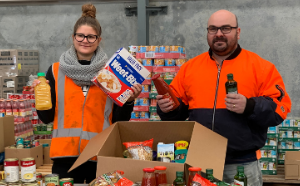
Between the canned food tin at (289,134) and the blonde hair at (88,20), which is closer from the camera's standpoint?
the blonde hair at (88,20)

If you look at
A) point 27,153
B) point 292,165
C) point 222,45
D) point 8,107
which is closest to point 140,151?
point 222,45

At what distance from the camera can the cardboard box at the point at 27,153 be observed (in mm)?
3910

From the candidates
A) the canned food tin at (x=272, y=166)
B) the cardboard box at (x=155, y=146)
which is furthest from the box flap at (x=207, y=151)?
the canned food tin at (x=272, y=166)

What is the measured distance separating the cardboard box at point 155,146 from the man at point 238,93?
21 centimetres

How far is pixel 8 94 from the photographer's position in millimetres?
6199

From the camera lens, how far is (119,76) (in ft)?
7.29

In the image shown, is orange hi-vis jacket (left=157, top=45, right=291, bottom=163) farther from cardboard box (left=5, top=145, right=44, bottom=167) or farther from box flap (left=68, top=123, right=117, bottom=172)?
cardboard box (left=5, top=145, right=44, bottom=167)

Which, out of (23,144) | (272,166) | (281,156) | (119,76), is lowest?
(272,166)

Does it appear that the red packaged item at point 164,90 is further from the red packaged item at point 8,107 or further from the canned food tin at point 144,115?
the red packaged item at point 8,107

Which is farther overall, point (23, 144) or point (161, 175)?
point (23, 144)

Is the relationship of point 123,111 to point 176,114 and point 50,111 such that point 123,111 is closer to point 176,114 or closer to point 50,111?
point 176,114

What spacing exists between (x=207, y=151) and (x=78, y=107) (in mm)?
952

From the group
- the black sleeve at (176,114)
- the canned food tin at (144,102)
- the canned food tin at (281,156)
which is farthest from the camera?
the canned food tin at (281,156)

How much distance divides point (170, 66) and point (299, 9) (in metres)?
3.12
